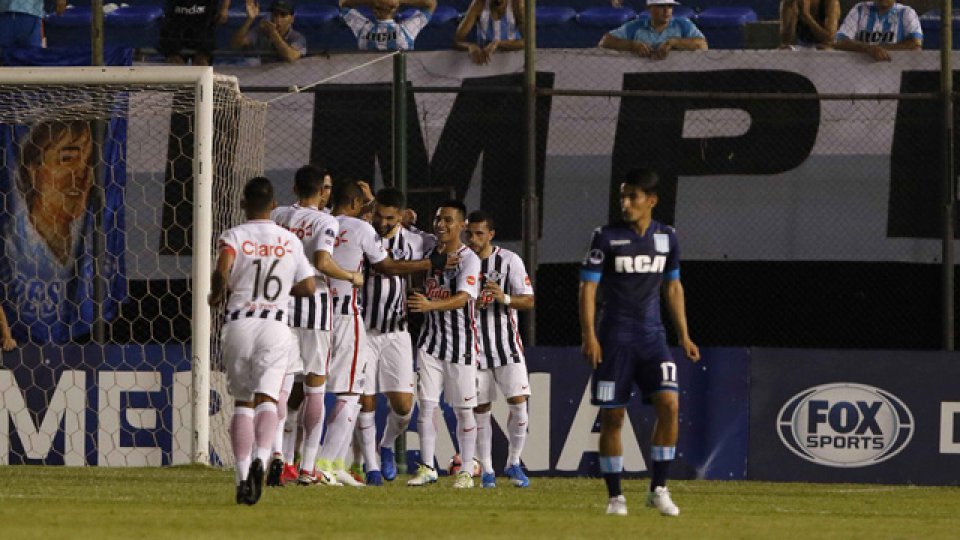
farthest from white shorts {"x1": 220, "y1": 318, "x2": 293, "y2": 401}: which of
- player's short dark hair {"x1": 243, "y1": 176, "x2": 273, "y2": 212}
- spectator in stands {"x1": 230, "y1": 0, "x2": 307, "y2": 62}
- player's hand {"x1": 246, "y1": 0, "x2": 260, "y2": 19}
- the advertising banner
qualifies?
player's hand {"x1": 246, "y1": 0, "x2": 260, "y2": 19}

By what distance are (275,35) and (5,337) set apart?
3619 mm

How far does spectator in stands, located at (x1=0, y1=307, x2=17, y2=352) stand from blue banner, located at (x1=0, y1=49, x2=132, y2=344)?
14 cm

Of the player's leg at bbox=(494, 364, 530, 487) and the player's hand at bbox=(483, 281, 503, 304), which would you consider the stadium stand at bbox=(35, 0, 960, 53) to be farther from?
the player's leg at bbox=(494, 364, 530, 487)

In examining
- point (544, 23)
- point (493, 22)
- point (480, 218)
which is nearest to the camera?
point (480, 218)

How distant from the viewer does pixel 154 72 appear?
14.7 metres

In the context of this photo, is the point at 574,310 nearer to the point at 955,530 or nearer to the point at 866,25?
the point at 866,25

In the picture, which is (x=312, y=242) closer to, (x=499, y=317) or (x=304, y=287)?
(x=304, y=287)

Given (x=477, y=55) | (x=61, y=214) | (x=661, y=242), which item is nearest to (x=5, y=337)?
(x=61, y=214)

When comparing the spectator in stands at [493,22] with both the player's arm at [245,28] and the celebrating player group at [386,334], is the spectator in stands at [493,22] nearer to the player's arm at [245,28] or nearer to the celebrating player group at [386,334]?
the player's arm at [245,28]

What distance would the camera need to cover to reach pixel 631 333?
35.4ft

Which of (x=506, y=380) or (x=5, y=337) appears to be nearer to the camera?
(x=506, y=380)

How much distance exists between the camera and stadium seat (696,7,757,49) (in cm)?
1839

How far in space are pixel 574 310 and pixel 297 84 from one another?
10.2 ft

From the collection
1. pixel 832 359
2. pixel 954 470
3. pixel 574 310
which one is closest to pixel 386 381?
pixel 574 310
